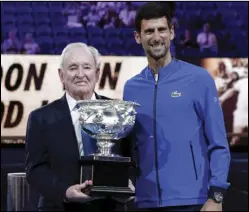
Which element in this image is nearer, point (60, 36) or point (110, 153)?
point (110, 153)

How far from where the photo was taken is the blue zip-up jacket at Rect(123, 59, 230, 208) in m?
2.02

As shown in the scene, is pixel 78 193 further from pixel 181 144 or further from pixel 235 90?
pixel 235 90

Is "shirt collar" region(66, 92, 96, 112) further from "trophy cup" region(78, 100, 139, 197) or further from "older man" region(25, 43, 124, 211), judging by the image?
"trophy cup" region(78, 100, 139, 197)

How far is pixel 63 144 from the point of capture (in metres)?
2.04

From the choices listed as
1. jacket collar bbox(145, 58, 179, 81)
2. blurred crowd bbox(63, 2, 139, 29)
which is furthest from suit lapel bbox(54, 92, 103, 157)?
blurred crowd bbox(63, 2, 139, 29)

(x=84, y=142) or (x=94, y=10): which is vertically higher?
(x=94, y=10)

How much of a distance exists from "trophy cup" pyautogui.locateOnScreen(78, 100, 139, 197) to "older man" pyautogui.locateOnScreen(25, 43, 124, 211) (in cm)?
8

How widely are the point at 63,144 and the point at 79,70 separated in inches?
9.8

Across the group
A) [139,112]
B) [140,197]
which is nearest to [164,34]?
[139,112]

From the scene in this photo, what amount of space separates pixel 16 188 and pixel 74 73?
51.2 inches

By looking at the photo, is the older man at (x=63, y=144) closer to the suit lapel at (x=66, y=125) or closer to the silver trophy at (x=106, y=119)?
the suit lapel at (x=66, y=125)

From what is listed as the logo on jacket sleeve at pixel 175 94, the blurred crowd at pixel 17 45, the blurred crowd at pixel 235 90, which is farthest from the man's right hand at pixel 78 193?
the blurred crowd at pixel 17 45

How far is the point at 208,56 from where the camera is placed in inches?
264

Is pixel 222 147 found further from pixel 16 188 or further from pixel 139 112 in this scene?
pixel 16 188
